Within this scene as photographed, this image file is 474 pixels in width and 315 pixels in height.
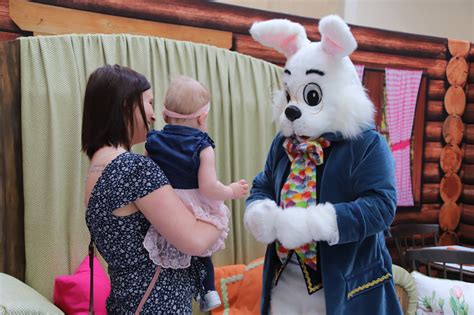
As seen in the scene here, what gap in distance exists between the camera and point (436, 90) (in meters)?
4.42

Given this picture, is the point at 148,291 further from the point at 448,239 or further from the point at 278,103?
the point at 448,239

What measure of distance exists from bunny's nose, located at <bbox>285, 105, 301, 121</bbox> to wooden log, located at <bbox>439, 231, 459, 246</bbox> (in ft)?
12.1

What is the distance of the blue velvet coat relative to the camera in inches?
56.4

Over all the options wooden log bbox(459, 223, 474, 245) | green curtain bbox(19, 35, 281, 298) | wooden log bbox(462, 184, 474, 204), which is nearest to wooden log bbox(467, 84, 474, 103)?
wooden log bbox(462, 184, 474, 204)

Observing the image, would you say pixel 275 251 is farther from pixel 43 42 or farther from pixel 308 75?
pixel 43 42

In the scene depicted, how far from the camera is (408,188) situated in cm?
432

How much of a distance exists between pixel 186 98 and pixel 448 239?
410cm

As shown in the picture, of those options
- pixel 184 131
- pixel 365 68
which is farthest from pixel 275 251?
pixel 365 68

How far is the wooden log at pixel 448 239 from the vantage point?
4.62 metres

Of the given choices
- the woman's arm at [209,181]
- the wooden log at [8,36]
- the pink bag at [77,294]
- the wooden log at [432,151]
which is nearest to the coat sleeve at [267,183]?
the woman's arm at [209,181]

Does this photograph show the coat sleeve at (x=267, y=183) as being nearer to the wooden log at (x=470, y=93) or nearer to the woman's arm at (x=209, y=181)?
the woman's arm at (x=209, y=181)

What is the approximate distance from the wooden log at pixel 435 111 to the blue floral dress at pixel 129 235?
12.5 ft

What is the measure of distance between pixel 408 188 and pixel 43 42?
3.41 m

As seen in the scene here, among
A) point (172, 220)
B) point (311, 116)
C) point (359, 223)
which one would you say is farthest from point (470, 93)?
point (172, 220)
